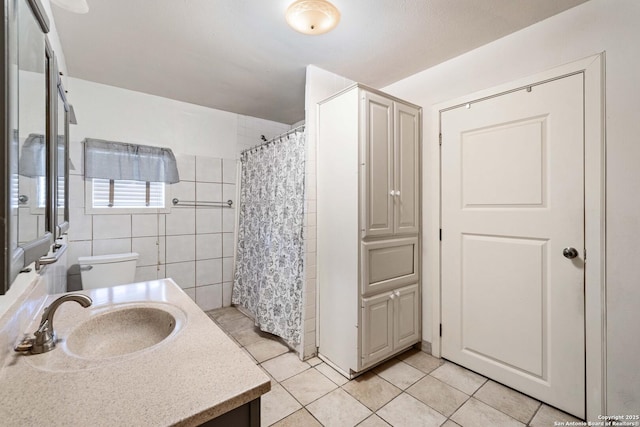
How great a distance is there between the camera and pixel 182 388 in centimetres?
68

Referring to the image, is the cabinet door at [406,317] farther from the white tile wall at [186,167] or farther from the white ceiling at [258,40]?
the white tile wall at [186,167]

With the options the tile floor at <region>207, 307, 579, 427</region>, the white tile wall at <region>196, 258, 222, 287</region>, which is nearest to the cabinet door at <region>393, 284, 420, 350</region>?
the tile floor at <region>207, 307, 579, 427</region>

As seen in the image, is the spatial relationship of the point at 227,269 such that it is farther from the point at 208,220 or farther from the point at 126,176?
the point at 126,176

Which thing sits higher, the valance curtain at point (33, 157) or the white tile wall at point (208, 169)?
the white tile wall at point (208, 169)

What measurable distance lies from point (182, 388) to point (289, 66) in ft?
7.28

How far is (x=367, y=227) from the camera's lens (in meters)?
1.90

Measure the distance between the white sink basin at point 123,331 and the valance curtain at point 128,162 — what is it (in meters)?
1.86

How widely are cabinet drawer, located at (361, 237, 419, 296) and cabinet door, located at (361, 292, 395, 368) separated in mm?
76

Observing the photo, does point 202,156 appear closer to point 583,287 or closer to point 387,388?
point 387,388

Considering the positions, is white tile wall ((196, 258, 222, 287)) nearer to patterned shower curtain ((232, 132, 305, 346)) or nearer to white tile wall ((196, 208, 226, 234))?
patterned shower curtain ((232, 132, 305, 346))

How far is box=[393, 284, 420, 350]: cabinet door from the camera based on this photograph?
6.87ft

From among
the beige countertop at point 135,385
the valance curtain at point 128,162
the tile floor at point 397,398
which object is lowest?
the tile floor at point 397,398

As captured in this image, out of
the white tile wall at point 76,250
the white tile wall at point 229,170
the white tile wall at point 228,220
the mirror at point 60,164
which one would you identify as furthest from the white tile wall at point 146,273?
the mirror at point 60,164

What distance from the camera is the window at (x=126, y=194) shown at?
2.54 m
